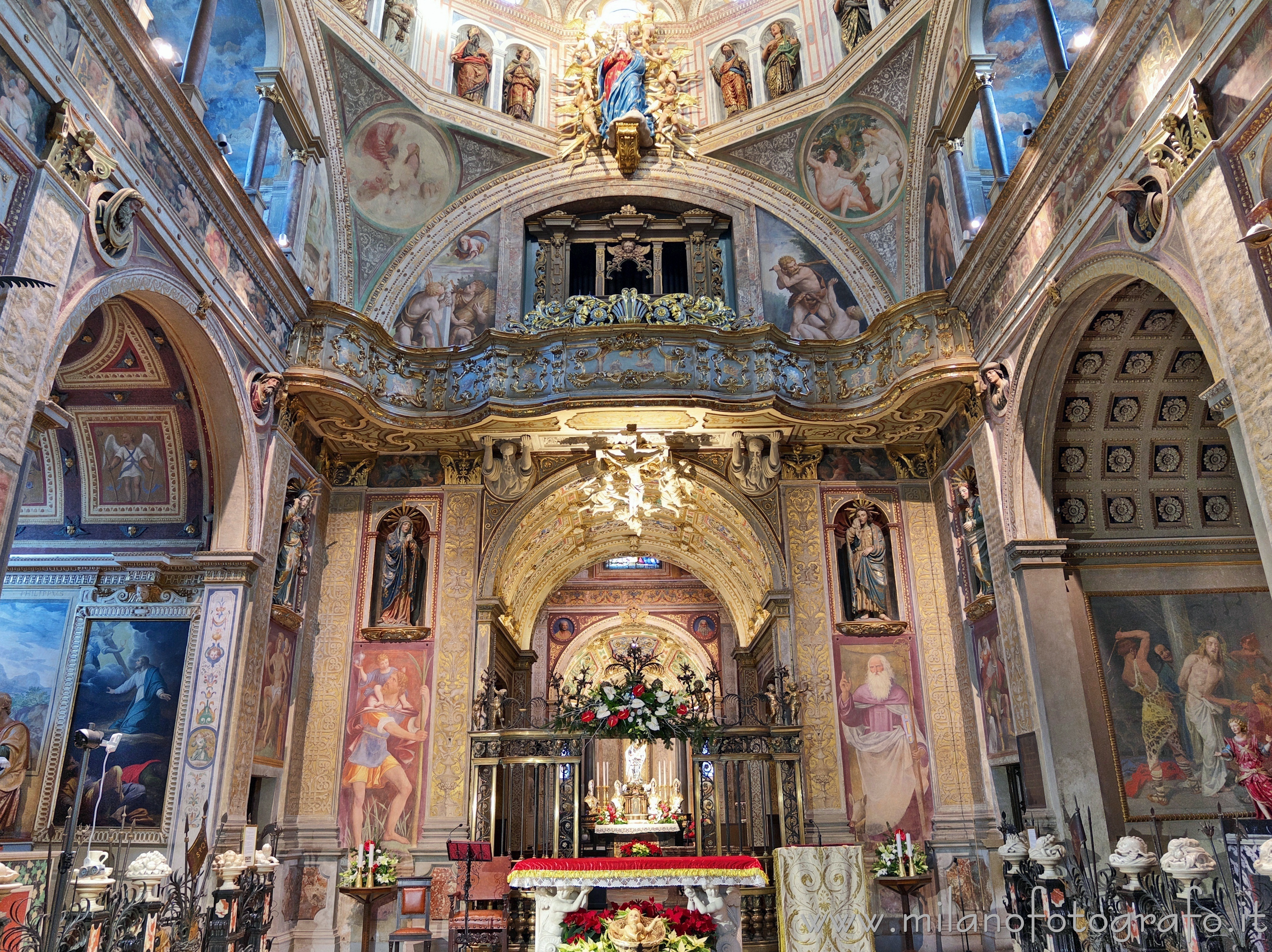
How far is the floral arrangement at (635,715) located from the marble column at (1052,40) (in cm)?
973

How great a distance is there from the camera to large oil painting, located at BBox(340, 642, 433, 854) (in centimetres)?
1477

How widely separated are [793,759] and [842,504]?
15.4ft

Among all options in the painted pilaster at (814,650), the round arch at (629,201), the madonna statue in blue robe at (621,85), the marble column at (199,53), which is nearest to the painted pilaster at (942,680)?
the painted pilaster at (814,650)

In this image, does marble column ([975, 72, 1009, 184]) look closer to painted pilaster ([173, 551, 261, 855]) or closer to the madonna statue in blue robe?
the madonna statue in blue robe

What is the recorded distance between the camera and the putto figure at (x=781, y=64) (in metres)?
19.2

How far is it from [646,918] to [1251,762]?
22.3 ft

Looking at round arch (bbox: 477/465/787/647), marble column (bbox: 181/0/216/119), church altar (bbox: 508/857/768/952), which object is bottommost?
church altar (bbox: 508/857/768/952)

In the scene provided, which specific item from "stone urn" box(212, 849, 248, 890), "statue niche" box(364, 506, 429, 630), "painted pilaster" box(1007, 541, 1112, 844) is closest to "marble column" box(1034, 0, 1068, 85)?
"painted pilaster" box(1007, 541, 1112, 844)

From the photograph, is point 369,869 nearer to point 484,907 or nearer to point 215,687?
point 484,907

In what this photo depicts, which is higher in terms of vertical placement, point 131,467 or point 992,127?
point 992,127

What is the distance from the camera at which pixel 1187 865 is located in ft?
26.1

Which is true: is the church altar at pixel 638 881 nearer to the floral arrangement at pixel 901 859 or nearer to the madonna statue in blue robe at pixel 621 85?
the floral arrangement at pixel 901 859

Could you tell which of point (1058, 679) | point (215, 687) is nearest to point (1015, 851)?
point (1058, 679)

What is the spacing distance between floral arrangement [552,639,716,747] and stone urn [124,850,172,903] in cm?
601
